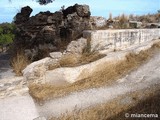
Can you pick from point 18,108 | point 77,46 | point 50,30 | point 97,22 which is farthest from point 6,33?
point 18,108

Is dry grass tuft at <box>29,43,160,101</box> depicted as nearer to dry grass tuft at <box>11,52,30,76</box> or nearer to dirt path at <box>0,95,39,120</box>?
dirt path at <box>0,95,39,120</box>

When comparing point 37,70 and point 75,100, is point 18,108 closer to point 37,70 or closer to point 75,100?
point 75,100

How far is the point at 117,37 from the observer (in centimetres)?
1316

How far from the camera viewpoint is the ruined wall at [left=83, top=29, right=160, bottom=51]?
12438 millimetres

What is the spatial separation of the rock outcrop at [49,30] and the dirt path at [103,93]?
3.73 metres

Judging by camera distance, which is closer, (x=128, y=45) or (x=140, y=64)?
(x=140, y=64)

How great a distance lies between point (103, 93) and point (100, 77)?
4.25ft

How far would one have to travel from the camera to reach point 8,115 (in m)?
7.62

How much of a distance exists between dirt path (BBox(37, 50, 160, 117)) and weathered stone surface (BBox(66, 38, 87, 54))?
2317 mm

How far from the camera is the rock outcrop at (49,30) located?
13.0m

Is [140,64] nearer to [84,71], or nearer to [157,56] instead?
[157,56]

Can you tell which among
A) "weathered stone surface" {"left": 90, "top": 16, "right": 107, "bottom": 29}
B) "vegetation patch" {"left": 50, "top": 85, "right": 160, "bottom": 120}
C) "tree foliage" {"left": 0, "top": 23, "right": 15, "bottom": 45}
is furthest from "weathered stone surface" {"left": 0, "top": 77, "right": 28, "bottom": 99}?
"tree foliage" {"left": 0, "top": 23, "right": 15, "bottom": 45}

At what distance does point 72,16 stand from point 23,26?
2.15 metres

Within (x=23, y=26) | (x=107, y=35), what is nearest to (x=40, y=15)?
(x=23, y=26)
